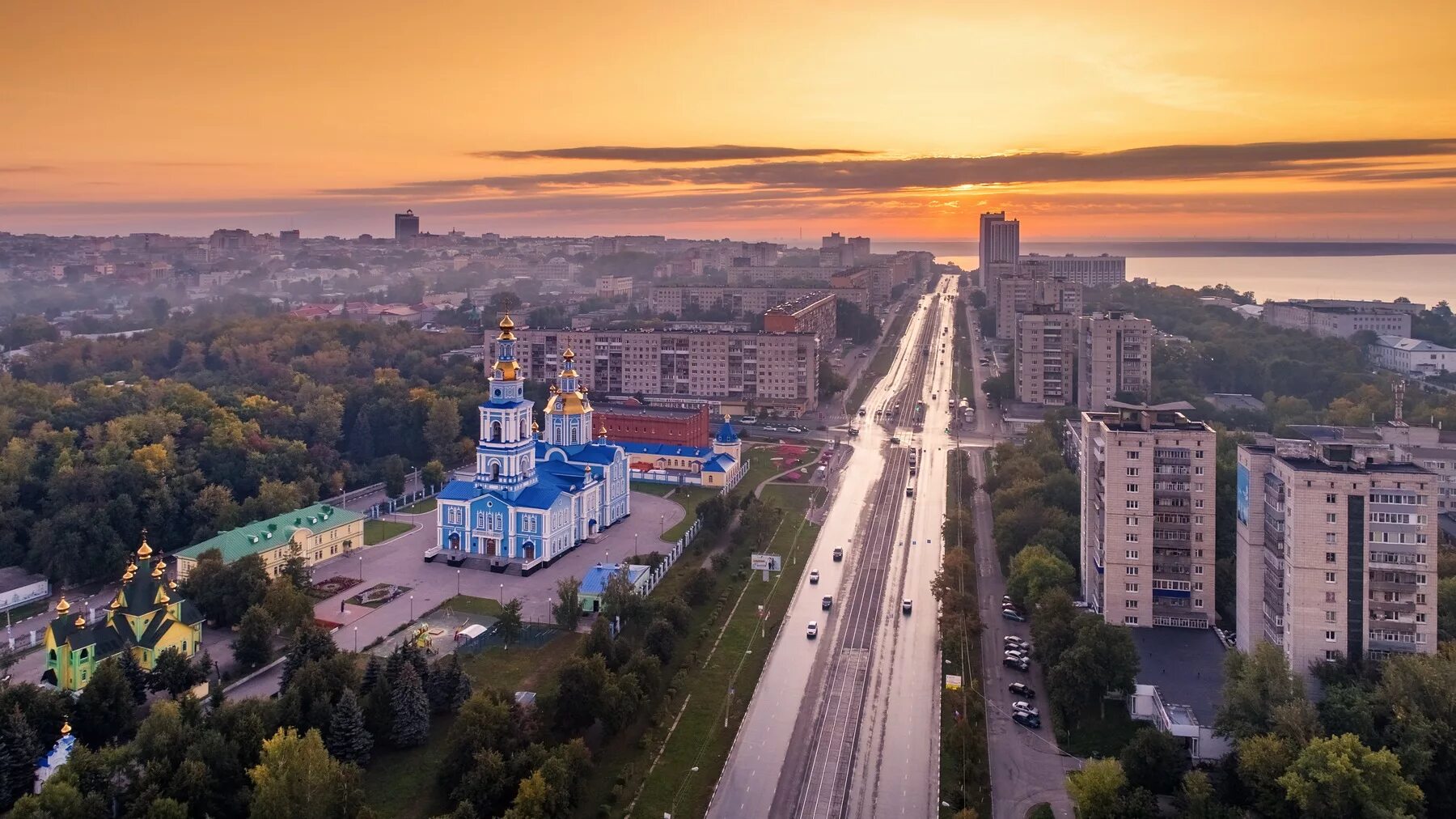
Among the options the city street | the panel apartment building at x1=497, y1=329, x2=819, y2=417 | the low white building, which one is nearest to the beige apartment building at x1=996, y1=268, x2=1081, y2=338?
the low white building

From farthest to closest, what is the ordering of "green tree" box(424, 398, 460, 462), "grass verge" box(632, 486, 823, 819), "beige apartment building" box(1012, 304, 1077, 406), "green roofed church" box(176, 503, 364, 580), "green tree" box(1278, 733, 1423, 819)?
"beige apartment building" box(1012, 304, 1077, 406)
"green tree" box(424, 398, 460, 462)
"green roofed church" box(176, 503, 364, 580)
"grass verge" box(632, 486, 823, 819)
"green tree" box(1278, 733, 1423, 819)

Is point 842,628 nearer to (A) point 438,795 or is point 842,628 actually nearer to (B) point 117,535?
(A) point 438,795

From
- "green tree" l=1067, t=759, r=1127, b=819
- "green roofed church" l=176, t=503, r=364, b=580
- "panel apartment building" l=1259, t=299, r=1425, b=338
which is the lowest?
"green tree" l=1067, t=759, r=1127, b=819

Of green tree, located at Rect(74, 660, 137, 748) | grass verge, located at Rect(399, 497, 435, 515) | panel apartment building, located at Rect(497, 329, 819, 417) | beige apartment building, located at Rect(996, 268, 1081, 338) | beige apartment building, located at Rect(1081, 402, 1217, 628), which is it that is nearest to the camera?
green tree, located at Rect(74, 660, 137, 748)

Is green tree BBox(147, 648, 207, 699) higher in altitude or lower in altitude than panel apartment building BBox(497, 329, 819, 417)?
lower

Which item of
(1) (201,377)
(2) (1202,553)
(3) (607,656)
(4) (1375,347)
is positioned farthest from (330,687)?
(4) (1375,347)

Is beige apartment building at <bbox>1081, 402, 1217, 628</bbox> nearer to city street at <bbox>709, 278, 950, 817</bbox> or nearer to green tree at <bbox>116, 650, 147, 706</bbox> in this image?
city street at <bbox>709, 278, 950, 817</bbox>

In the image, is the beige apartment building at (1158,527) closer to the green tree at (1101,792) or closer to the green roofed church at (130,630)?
the green tree at (1101,792)

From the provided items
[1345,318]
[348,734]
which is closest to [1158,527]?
[348,734]

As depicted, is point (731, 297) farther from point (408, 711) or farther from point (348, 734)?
point (348, 734)
